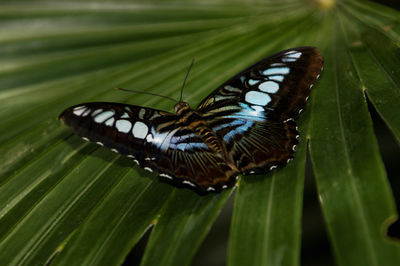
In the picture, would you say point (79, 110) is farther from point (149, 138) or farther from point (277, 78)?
point (277, 78)

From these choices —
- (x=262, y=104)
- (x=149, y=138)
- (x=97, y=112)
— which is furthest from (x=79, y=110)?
(x=262, y=104)

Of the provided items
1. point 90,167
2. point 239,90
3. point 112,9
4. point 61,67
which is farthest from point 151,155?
point 112,9

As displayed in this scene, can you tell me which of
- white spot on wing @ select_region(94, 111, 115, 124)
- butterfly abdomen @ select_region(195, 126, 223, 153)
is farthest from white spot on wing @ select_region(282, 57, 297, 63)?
white spot on wing @ select_region(94, 111, 115, 124)

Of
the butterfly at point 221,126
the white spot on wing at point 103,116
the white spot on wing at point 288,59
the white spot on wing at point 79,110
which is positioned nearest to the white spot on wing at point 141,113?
the butterfly at point 221,126

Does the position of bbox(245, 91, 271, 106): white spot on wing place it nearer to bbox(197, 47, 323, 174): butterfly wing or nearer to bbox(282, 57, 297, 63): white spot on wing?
bbox(197, 47, 323, 174): butterfly wing

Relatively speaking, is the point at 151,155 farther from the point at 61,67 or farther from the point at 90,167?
the point at 61,67
